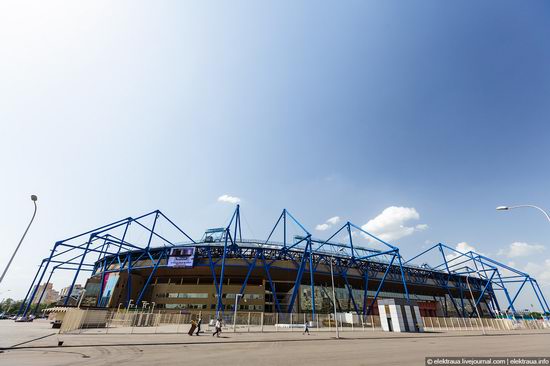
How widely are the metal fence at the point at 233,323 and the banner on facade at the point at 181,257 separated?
41.8 feet

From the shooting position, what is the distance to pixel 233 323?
3183 centimetres

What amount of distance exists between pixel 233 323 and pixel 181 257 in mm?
22534

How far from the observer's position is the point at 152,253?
55.5m

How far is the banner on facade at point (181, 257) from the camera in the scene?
48.1 meters

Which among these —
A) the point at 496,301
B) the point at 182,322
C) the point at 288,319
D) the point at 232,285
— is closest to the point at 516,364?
the point at 288,319

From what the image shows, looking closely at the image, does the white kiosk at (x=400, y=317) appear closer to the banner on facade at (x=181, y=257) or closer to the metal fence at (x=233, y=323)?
the metal fence at (x=233, y=323)

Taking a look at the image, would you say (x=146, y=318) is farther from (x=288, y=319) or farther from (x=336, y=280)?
(x=336, y=280)

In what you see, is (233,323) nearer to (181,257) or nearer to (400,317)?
(400,317)

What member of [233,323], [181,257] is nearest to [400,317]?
[233,323]

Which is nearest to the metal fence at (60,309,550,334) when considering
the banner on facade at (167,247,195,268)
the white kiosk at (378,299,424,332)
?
the white kiosk at (378,299,424,332)

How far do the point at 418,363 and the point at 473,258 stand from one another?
8194cm

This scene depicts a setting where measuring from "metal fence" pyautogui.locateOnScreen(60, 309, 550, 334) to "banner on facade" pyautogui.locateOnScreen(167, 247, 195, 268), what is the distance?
12750mm

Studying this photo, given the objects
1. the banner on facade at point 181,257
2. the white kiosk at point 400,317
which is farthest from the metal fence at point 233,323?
the banner on facade at point 181,257

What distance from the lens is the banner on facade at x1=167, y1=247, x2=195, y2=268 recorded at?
48.1m
